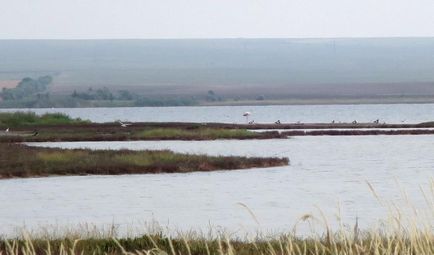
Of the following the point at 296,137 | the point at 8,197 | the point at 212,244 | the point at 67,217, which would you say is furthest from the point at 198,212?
the point at 296,137

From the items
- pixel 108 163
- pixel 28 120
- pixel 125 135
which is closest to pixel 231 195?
pixel 108 163

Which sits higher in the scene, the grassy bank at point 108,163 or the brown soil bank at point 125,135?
the brown soil bank at point 125,135

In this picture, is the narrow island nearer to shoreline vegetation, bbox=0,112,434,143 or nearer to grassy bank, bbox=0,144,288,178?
shoreline vegetation, bbox=0,112,434,143

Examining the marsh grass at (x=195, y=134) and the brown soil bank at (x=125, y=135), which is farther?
the marsh grass at (x=195, y=134)

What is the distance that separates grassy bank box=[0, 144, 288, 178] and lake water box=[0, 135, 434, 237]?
2.87 ft

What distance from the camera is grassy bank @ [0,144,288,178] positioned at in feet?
132

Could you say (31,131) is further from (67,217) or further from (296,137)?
(67,217)

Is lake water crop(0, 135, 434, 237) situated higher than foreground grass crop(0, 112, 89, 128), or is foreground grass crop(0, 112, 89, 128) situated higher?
foreground grass crop(0, 112, 89, 128)

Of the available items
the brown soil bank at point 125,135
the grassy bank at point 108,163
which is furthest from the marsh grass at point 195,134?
the grassy bank at point 108,163

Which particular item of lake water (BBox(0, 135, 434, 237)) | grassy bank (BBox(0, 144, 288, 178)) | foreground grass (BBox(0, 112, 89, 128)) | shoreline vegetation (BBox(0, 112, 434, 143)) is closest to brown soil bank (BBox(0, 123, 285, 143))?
shoreline vegetation (BBox(0, 112, 434, 143))

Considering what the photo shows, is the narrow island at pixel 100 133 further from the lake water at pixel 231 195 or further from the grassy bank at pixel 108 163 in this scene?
the grassy bank at pixel 108 163

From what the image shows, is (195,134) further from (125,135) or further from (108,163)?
(108,163)

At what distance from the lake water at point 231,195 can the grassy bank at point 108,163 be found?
88 centimetres

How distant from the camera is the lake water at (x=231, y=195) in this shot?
2731 centimetres
